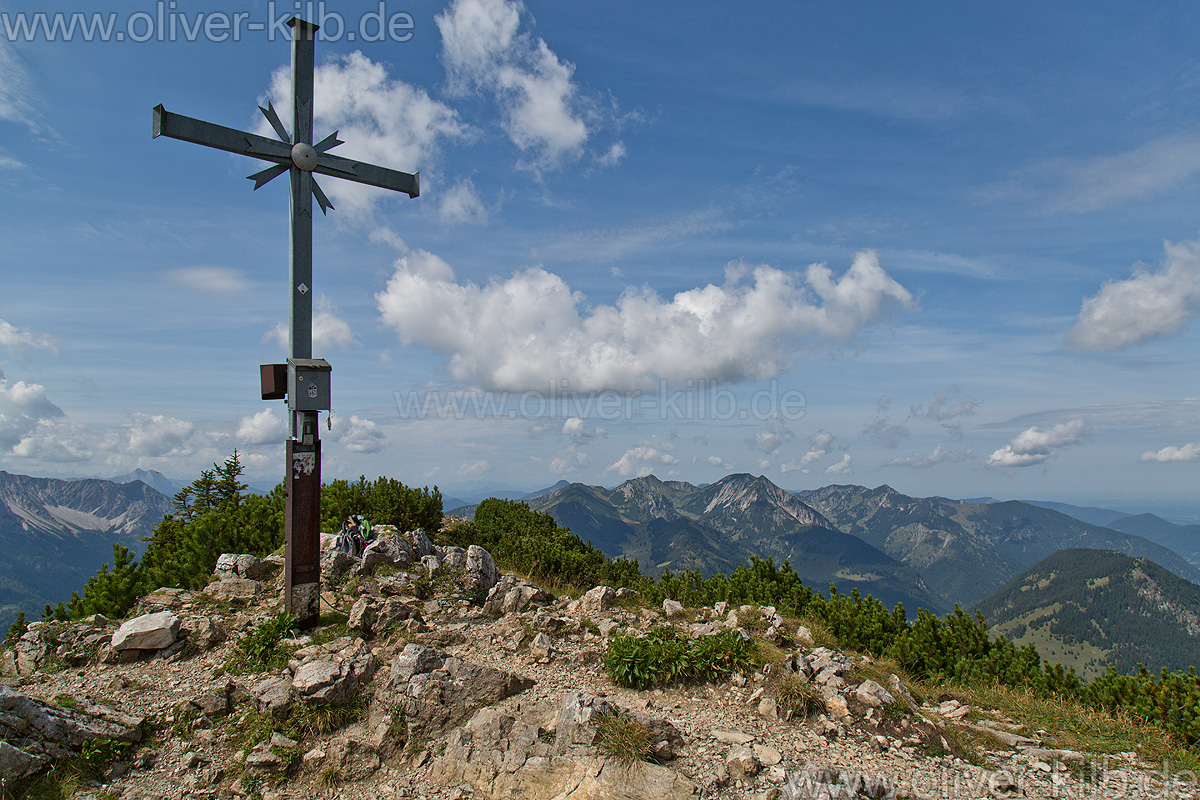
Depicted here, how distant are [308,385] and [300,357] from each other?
56cm

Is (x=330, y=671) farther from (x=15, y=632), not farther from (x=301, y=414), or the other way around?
(x=15, y=632)

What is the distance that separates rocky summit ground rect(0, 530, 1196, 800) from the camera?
6570mm

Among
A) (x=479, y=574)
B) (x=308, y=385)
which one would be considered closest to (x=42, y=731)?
(x=308, y=385)

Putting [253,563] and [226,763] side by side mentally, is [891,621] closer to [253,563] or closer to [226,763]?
[226,763]

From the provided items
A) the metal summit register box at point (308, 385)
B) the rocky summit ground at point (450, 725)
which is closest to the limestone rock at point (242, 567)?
the rocky summit ground at point (450, 725)

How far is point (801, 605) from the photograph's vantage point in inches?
580

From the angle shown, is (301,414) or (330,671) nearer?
(330,671)

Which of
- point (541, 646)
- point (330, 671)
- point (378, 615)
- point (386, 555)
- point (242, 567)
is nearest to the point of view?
point (330, 671)

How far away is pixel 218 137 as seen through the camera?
961 cm

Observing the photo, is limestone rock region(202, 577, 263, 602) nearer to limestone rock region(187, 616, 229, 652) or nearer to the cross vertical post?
limestone rock region(187, 616, 229, 652)

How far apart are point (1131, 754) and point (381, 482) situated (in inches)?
722

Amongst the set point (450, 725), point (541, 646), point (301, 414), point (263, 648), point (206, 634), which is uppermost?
point (301, 414)

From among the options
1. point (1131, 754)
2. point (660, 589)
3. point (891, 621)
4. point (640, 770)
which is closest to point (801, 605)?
point (891, 621)

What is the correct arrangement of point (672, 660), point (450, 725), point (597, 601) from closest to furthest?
1. point (450, 725)
2. point (672, 660)
3. point (597, 601)
